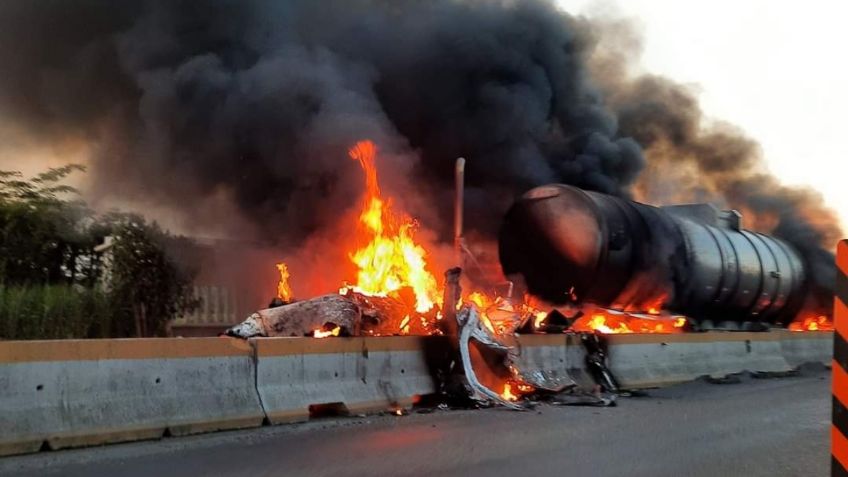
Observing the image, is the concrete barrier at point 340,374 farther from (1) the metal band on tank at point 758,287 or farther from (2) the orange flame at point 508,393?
(1) the metal band on tank at point 758,287

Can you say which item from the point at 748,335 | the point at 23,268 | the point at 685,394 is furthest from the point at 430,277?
the point at 748,335

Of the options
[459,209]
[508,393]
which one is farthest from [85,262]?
[459,209]

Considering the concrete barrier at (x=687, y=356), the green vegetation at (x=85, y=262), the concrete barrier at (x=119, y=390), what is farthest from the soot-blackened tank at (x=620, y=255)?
the concrete barrier at (x=119, y=390)

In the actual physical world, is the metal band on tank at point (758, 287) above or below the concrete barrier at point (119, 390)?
above

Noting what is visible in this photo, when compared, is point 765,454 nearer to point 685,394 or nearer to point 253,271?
point 685,394

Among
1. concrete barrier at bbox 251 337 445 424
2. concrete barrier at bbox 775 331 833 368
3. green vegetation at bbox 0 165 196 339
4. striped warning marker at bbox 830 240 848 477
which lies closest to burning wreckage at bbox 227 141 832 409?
concrete barrier at bbox 251 337 445 424

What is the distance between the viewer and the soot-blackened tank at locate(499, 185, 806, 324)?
12.5 meters

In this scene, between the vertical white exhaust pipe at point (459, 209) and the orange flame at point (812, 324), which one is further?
the orange flame at point (812, 324)

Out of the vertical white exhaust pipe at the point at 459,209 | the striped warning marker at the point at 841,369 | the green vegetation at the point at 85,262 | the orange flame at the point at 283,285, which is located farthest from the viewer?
the vertical white exhaust pipe at the point at 459,209

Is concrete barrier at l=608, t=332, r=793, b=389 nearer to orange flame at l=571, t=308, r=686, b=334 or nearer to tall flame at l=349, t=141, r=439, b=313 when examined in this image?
orange flame at l=571, t=308, r=686, b=334

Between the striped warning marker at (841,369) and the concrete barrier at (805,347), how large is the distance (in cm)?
1196

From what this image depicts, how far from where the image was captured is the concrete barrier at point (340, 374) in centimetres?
699

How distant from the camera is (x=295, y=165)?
488 inches

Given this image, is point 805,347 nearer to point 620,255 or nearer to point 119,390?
point 620,255
